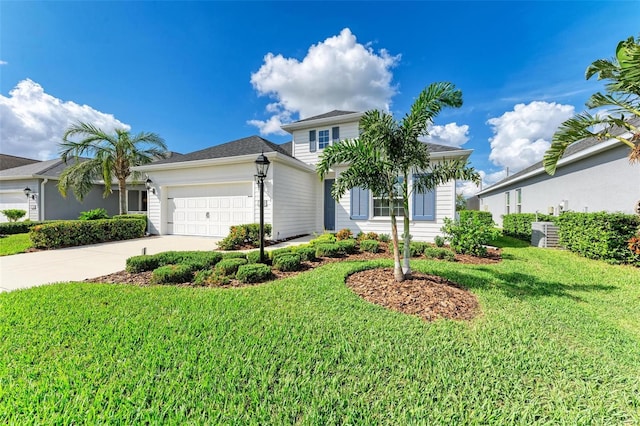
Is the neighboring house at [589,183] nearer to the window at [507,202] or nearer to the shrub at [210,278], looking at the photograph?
the window at [507,202]

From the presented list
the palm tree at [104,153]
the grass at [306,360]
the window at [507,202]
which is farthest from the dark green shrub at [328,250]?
the window at [507,202]

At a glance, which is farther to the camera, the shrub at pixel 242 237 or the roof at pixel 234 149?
the roof at pixel 234 149

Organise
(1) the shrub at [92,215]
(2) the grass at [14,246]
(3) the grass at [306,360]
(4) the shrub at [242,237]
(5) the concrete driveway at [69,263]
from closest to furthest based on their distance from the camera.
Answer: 1. (3) the grass at [306,360]
2. (5) the concrete driveway at [69,263]
3. (2) the grass at [14,246]
4. (4) the shrub at [242,237]
5. (1) the shrub at [92,215]

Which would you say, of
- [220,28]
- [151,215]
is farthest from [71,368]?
[151,215]

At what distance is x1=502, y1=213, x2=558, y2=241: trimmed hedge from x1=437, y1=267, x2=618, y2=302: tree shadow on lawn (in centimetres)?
642

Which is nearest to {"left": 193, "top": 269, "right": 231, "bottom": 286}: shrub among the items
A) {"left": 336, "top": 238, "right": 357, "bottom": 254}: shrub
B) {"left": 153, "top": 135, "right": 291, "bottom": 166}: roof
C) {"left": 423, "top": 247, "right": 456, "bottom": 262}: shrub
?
{"left": 336, "top": 238, "right": 357, "bottom": 254}: shrub

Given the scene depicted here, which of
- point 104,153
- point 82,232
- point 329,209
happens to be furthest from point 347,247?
point 104,153

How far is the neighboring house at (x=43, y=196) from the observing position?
Answer: 14.8 m

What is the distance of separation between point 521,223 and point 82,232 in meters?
18.5

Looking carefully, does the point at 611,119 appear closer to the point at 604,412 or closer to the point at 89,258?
the point at 604,412

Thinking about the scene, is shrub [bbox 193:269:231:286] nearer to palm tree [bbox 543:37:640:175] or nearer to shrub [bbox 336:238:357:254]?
shrub [bbox 336:238:357:254]

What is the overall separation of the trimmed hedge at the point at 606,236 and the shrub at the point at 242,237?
31.5 ft

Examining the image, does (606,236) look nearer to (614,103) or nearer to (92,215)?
(614,103)

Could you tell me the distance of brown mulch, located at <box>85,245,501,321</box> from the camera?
10.8 feet
